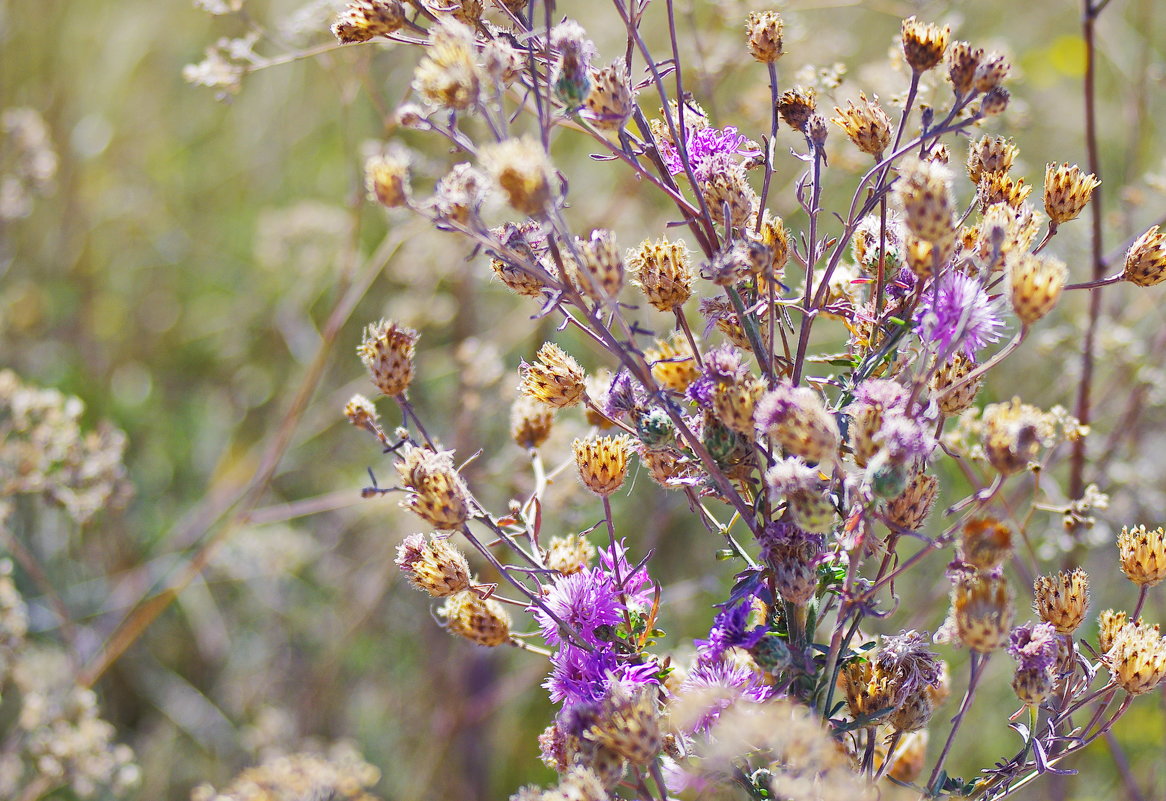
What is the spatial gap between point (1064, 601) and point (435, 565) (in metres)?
0.57

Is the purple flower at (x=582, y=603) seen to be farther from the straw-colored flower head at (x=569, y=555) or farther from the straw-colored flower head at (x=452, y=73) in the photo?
the straw-colored flower head at (x=452, y=73)

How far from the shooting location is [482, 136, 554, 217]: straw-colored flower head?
67 centimetres

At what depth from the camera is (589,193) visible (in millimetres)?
3164

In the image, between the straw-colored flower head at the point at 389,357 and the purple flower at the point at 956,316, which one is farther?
the straw-colored flower head at the point at 389,357

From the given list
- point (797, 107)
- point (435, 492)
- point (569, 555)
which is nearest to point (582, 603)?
point (569, 555)

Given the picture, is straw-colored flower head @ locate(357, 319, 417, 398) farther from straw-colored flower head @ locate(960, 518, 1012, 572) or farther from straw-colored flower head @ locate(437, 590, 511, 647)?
straw-colored flower head @ locate(960, 518, 1012, 572)

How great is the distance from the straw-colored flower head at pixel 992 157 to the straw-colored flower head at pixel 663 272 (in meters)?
0.29

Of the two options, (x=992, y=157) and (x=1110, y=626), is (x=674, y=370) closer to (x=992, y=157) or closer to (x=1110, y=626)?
(x=992, y=157)

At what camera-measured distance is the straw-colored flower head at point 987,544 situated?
26.2 inches


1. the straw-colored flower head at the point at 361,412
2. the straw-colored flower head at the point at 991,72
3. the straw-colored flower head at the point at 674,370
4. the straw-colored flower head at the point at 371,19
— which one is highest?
the straw-colored flower head at the point at 991,72

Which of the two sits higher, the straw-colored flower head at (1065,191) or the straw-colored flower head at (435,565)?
the straw-colored flower head at (1065,191)

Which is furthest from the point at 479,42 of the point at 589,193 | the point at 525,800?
the point at 589,193

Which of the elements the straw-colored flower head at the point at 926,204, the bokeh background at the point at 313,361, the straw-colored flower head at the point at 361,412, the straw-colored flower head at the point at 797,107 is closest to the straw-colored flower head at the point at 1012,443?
the straw-colored flower head at the point at 926,204

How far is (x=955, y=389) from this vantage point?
2.59 ft
